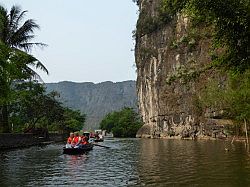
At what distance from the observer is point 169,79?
235 ft

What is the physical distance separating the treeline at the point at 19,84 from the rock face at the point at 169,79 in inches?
805

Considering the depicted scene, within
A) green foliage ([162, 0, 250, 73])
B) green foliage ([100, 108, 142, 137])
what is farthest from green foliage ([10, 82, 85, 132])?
green foliage ([100, 108, 142, 137])

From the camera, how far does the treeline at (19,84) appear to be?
22547 millimetres

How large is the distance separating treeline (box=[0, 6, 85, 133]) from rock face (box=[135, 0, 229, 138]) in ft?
67.1

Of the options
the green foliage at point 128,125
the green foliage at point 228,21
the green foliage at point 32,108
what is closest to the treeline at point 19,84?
the green foliage at point 32,108

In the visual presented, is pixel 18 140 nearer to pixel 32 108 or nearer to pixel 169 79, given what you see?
pixel 32 108

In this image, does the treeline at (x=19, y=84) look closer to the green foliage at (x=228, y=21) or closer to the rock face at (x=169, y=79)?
the green foliage at (x=228, y=21)

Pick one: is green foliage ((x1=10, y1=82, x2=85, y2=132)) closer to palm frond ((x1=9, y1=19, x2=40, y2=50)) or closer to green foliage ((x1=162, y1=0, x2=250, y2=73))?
palm frond ((x1=9, y1=19, x2=40, y2=50))

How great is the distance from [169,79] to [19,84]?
31.2 metres

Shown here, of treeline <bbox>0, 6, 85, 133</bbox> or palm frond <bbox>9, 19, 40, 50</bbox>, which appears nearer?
treeline <bbox>0, 6, 85, 133</bbox>

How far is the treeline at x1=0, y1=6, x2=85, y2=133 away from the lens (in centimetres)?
2255

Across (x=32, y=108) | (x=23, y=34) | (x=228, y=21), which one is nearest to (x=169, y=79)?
(x=32, y=108)

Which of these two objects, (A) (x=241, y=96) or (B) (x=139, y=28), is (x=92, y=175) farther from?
(B) (x=139, y=28)

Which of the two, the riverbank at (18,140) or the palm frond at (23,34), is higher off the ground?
the palm frond at (23,34)
